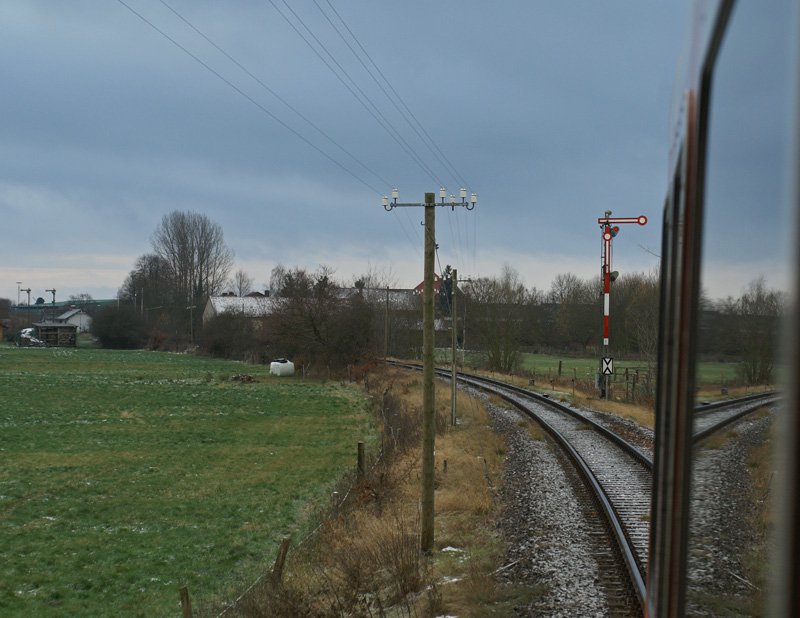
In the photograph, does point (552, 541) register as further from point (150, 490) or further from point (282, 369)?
point (282, 369)

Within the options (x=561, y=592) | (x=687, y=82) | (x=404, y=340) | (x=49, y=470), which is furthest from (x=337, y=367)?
(x=687, y=82)

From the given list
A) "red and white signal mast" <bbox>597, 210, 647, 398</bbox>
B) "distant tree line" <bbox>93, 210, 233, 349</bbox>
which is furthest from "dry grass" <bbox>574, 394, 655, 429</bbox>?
"distant tree line" <bbox>93, 210, 233, 349</bbox>

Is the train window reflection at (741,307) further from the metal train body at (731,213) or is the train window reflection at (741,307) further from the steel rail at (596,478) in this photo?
the steel rail at (596,478)

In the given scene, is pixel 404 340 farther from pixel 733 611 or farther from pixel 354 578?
pixel 733 611

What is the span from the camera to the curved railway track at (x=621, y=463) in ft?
6.12

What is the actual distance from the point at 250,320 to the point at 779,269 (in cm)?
8636

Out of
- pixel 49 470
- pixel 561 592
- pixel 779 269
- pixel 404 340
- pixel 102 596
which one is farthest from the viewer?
pixel 404 340

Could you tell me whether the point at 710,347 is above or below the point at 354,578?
above

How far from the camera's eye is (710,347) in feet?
6.00

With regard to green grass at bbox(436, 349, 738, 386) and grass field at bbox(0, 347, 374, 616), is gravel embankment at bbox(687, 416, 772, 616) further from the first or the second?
grass field at bbox(0, 347, 374, 616)

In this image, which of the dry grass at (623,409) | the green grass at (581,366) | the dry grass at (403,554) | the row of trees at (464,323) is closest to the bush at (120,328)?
the row of trees at (464,323)

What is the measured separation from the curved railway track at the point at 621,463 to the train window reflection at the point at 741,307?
2cm

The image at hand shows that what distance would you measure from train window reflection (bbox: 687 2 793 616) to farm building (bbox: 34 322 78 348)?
12492 cm

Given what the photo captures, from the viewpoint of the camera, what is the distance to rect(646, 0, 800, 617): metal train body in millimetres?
1072
